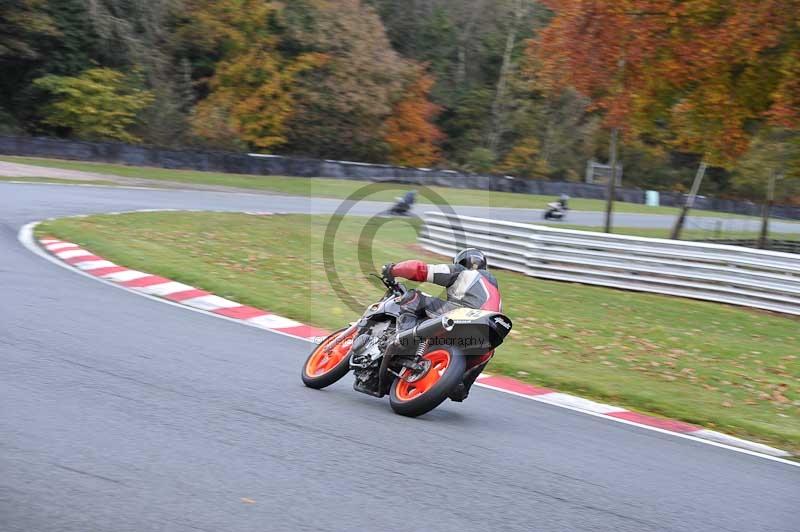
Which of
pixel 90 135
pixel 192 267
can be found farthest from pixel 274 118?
pixel 192 267

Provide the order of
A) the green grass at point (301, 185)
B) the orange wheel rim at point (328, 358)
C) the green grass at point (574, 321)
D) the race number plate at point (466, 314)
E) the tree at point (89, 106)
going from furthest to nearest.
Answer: the tree at point (89, 106), the green grass at point (301, 185), the green grass at point (574, 321), the orange wheel rim at point (328, 358), the race number plate at point (466, 314)

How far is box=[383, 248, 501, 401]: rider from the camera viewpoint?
746 cm

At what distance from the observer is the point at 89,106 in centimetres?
4053

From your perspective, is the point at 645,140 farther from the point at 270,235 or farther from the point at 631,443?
the point at 631,443

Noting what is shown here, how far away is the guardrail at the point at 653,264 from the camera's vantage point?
647 inches

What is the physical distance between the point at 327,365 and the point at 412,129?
146ft

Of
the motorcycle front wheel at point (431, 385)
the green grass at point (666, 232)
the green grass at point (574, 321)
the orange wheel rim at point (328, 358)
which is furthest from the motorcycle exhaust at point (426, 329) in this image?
the green grass at point (666, 232)

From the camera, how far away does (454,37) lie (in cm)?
6112

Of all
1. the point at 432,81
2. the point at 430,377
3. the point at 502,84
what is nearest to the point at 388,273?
the point at 430,377

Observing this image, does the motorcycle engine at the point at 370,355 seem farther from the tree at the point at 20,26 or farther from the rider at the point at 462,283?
the tree at the point at 20,26

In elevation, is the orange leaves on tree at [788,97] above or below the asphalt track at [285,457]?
above

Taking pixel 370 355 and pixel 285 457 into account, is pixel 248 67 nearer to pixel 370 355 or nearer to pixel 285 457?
pixel 370 355

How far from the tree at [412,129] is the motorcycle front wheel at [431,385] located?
4334 cm

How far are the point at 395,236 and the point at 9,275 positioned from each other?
43.8ft
